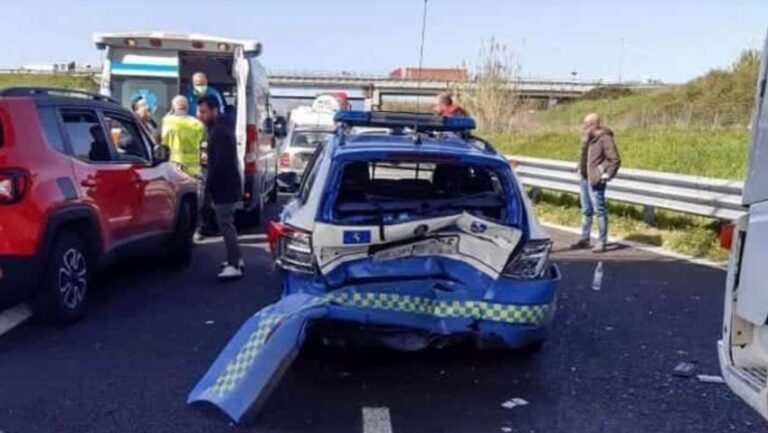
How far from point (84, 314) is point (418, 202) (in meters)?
3.13

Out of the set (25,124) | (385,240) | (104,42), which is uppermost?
(104,42)

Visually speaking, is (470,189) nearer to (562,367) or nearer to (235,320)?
(562,367)

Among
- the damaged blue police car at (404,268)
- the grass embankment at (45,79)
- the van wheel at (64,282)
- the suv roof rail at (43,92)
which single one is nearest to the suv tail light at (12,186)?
the van wheel at (64,282)

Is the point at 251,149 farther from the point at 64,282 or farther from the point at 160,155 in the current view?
the point at 64,282

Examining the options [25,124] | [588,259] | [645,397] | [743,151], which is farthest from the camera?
[743,151]

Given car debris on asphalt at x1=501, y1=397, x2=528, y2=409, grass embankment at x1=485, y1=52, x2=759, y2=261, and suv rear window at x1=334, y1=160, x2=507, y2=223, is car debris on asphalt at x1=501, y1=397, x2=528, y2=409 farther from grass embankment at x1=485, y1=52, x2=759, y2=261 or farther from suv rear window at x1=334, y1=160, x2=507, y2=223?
grass embankment at x1=485, y1=52, x2=759, y2=261

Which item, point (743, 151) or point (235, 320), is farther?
point (743, 151)

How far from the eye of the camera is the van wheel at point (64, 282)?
246 inches

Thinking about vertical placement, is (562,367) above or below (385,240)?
below

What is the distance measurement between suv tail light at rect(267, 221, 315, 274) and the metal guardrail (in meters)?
4.90

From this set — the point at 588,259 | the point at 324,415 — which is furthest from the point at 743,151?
the point at 324,415

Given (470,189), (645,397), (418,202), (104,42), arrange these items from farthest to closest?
1. (104,42)
2. (470,189)
3. (418,202)
4. (645,397)

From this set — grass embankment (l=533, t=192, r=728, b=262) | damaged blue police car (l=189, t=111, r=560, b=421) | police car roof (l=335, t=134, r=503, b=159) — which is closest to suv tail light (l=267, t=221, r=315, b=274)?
damaged blue police car (l=189, t=111, r=560, b=421)

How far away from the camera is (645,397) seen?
5.09 m
